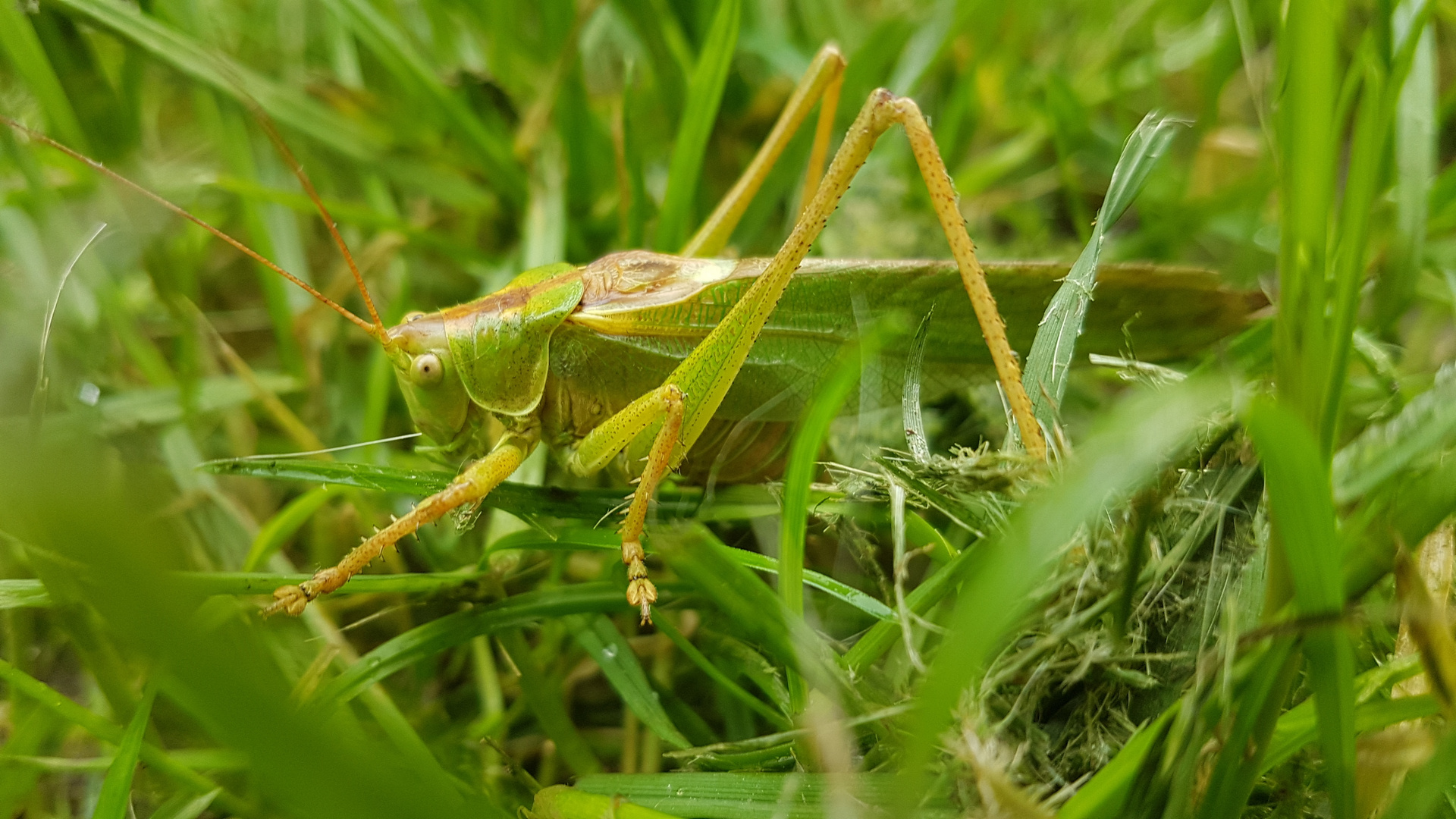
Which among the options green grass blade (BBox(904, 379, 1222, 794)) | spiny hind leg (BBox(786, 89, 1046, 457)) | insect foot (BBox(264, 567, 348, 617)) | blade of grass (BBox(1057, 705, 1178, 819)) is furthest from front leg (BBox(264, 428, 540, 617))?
blade of grass (BBox(1057, 705, 1178, 819))

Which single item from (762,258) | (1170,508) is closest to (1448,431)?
(1170,508)

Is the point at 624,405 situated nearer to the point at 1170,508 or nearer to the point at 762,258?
the point at 762,258

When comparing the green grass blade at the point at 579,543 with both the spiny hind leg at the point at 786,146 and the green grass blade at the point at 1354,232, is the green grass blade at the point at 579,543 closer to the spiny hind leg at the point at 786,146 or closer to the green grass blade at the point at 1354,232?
the green grass blade at the point at 1354,232

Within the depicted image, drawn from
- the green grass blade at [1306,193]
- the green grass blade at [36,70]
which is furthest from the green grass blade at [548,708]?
the green grass blade at [36,70]

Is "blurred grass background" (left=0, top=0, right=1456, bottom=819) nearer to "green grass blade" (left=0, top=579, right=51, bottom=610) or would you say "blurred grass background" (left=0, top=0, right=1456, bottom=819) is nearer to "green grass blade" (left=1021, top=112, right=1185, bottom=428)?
"green grass blade" (left=0, top=579, right=51, bottom=610)

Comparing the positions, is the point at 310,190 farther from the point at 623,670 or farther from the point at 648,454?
the point at 623,670
